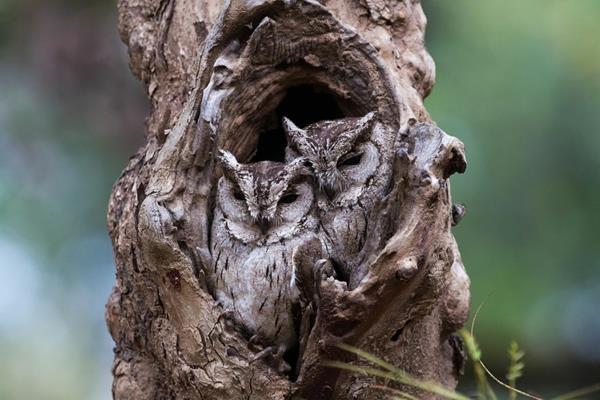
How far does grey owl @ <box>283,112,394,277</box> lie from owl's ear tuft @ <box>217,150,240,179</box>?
197mm

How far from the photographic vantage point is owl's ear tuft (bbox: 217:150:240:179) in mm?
2311

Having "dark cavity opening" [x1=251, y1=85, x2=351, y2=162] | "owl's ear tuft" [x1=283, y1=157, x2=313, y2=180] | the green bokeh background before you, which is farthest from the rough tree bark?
the green bokeh background

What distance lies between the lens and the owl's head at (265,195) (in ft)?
7.66

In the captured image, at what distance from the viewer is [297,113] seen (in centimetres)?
270

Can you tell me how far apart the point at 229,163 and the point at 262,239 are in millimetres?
229

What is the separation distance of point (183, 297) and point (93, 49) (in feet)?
13.2

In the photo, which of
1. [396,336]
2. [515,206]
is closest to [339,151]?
[396,336]

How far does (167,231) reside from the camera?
2.20 m

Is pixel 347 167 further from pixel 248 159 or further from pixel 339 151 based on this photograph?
pixel 248 159

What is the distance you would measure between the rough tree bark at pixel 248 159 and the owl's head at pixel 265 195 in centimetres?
6

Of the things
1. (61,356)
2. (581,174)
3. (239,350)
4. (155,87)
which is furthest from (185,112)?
(61,356)

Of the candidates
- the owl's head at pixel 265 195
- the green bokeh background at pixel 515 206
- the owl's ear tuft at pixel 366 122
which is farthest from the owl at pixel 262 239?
the green bokeh background at pixel 515 206

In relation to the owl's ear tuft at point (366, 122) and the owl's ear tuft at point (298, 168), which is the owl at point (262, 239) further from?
the owl's ear tuft at point (366, 122)

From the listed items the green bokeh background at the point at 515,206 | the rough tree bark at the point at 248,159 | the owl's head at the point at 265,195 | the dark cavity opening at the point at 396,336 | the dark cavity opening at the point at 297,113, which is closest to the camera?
the rough tree bark at the point at 248,159
